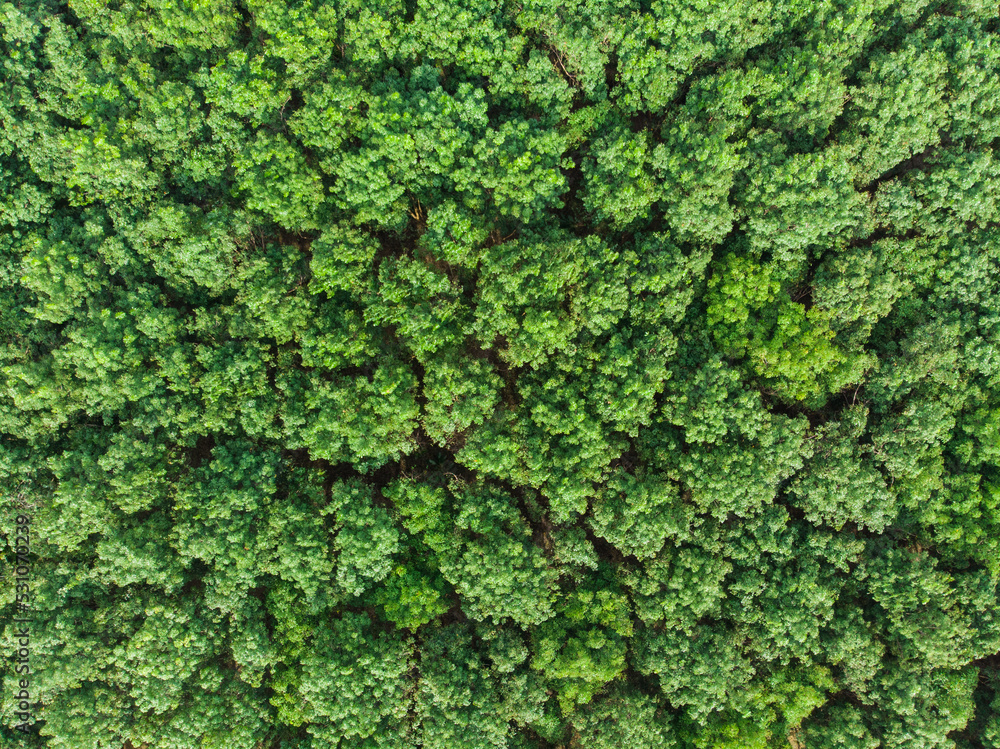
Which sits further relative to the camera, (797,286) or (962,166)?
(797,286)

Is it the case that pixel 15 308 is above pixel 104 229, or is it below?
below

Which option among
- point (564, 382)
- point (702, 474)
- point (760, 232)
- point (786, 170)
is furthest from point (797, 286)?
point (564, 382)

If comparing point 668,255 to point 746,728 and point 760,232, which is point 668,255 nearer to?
point 760,232

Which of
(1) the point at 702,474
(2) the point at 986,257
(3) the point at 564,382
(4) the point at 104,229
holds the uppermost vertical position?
(2) the point at 986,257

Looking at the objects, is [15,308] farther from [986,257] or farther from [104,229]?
[986,257]

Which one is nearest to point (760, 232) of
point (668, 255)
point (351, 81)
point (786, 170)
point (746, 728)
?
point (786, 170)

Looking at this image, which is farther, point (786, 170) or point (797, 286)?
point (797, 286)
